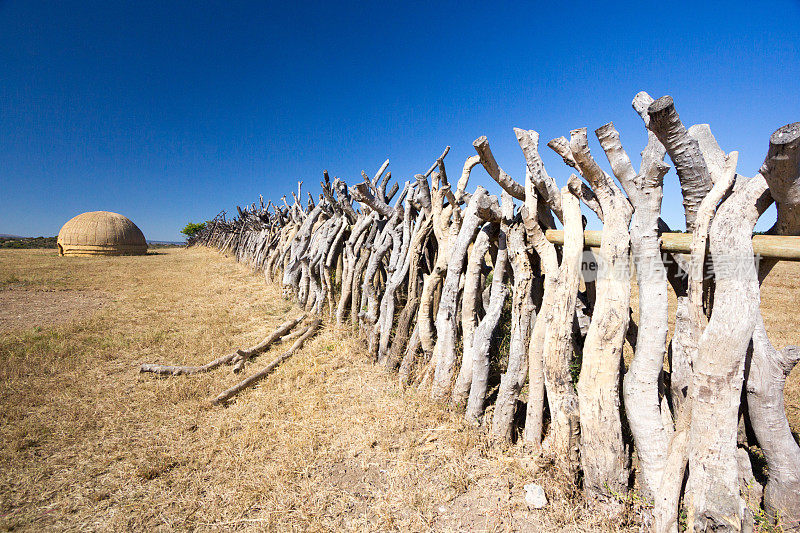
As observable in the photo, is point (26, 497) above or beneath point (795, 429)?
beneath

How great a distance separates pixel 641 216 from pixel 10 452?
4700mm

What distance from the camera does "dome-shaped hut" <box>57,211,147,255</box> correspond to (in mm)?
20547

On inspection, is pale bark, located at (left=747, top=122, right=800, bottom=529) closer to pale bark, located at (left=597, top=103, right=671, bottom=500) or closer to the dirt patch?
pale bark, located at (left=597, top=103, right=671, bottom=500)

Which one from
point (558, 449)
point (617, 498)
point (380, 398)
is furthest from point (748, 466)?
point (380, 398)

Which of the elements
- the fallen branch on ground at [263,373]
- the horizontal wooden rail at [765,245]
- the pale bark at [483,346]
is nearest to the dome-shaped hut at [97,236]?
the fallen branch on ground at [263,373]

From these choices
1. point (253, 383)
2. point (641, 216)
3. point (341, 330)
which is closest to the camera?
point (641, 216)

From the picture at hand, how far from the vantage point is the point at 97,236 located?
69.0 ft

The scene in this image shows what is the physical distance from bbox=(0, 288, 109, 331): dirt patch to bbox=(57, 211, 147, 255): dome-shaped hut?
15.5 m

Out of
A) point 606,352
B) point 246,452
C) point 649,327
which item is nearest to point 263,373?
point 246,452

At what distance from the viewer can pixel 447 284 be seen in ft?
10.2

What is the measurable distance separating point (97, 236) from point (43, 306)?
61.4 ft

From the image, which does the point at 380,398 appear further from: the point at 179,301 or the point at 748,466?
the point at 179,301

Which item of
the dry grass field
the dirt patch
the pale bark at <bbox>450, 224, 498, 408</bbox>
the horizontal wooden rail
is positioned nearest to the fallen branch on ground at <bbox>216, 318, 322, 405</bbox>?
the dry grass field

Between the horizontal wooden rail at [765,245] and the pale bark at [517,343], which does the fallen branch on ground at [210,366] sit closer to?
the pale bark at [517,343]
